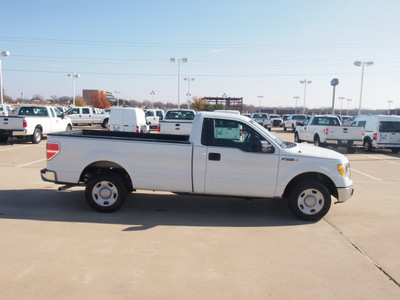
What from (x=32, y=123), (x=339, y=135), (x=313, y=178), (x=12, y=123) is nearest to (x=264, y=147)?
(x=313, y=178)

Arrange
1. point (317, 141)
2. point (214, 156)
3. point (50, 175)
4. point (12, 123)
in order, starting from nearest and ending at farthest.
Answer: point (214, 156)
point (50, 175)
point (12, 123)
point (317, 141)

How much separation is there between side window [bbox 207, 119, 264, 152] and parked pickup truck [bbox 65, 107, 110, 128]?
26512 millimetres

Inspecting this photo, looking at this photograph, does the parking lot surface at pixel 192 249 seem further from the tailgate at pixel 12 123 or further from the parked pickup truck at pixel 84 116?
the parked pickup truck at pixel 84 116

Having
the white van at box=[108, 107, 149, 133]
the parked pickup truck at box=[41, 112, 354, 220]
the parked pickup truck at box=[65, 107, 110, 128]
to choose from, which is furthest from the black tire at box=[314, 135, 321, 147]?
the parked pickup truck at box=[65, 107, 110, 128]

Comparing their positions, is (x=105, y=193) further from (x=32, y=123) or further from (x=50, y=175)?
(x=32, y=123)

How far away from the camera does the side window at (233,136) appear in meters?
5.93

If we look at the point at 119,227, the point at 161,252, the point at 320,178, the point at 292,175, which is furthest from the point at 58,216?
the point at 320,178

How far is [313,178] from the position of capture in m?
6.04

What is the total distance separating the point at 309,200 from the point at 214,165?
71.7 inches

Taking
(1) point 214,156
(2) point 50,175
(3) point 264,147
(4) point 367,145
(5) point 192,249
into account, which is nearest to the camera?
(5) point 192,249

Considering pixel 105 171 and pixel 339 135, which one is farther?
pixel 339 135

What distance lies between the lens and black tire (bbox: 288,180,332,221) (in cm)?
584

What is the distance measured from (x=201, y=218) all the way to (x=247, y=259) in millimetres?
1779

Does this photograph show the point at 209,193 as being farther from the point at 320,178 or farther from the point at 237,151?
the point at 320,178
